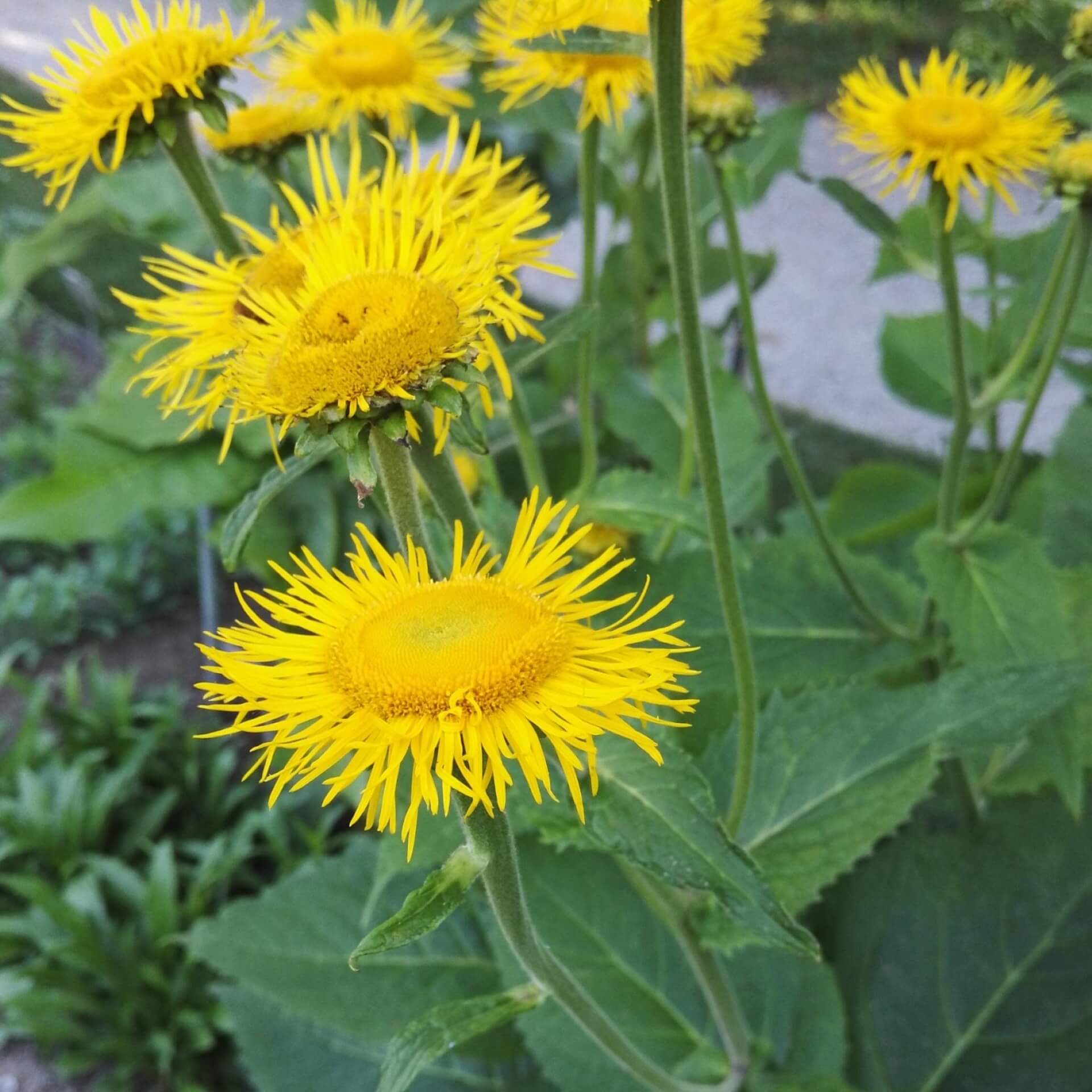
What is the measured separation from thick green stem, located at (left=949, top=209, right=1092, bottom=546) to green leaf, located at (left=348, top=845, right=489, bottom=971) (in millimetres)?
430

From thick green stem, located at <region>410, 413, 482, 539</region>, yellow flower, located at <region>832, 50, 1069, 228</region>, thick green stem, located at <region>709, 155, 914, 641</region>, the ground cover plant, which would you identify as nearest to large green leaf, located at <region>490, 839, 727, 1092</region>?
the ground cover plant

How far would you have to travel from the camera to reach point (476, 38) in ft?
3.21

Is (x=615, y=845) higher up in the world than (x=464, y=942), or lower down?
higher up

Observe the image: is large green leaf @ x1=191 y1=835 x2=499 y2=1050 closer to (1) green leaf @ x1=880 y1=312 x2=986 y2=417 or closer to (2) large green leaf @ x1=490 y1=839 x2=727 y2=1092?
(2) large green leaf @ x1=490 y1=839 x2=727 y2=1092

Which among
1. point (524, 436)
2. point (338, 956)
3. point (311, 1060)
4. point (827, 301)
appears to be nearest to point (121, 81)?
point (524, 436)

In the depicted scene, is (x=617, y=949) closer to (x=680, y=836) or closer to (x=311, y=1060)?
(x=311, y=1060)

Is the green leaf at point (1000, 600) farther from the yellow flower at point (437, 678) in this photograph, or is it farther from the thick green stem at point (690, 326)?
the yellow flower at point (437, 678)

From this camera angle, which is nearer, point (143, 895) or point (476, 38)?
point (476, 38)

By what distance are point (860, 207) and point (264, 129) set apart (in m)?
0.31

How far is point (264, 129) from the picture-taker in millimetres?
542

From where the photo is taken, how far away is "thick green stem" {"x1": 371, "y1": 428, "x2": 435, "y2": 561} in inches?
14.2

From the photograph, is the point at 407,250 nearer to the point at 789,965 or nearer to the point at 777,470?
the point at 789,965

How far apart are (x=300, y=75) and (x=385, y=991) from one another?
23.0 inches

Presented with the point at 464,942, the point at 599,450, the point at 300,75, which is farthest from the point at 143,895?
the point at 300,75
